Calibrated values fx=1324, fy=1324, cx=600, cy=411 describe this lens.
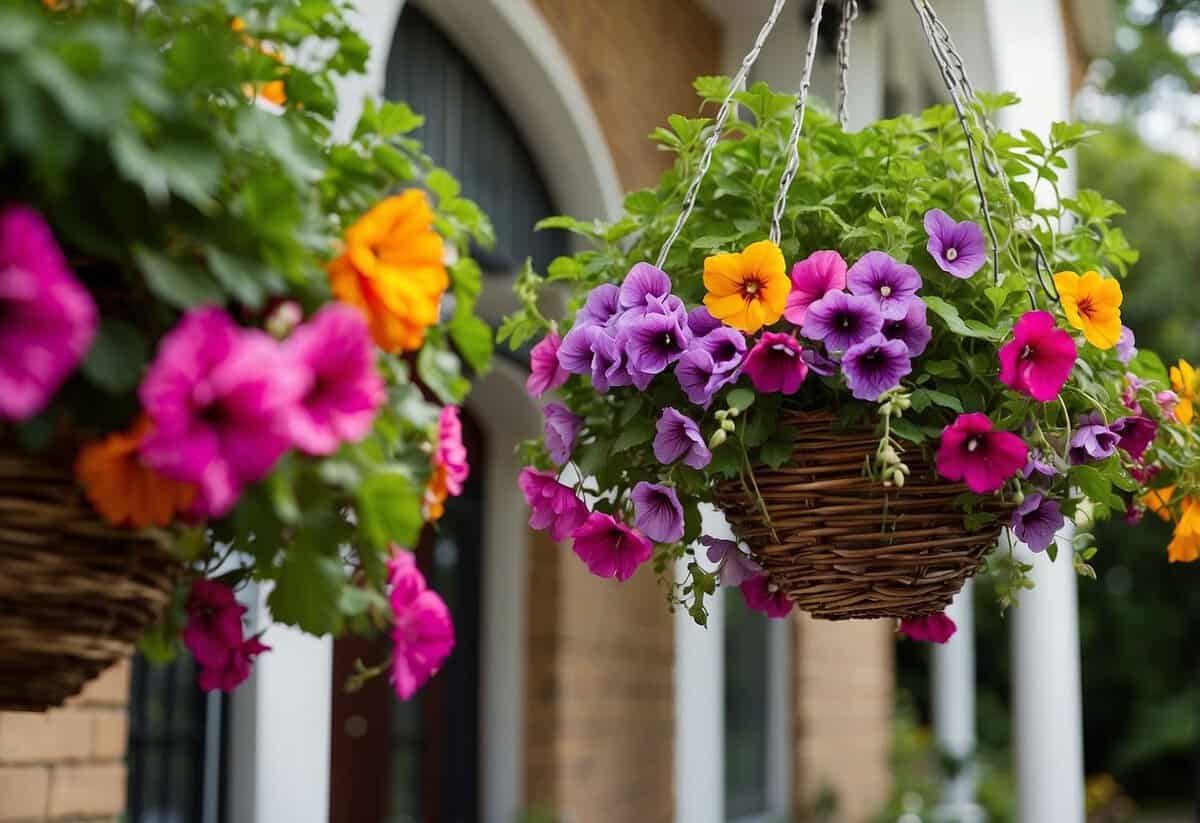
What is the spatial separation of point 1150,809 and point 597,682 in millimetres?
7937

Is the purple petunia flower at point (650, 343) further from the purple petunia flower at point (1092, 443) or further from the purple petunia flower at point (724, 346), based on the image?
the purple petunia flower at point (1092, 443)

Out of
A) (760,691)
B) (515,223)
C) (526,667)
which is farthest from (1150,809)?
(515,223)

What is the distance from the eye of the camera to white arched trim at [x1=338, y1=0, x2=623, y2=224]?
2898 millimetres

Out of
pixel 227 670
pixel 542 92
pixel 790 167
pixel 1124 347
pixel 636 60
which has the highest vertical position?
pixel 636 60

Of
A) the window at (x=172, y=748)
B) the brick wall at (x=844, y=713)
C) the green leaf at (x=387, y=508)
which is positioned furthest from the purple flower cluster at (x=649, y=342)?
the brick wall at (x=844, y=713)

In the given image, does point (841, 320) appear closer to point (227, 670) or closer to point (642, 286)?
point (642, 286)

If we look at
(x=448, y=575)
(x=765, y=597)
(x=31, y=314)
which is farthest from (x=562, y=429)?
(x=448, y=575)

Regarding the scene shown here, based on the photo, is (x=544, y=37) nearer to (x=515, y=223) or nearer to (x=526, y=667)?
(x=515, y=223)

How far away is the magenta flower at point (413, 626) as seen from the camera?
0.94m

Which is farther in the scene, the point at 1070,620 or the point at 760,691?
the point at 760,691

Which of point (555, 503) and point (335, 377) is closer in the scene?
point (335, 377)

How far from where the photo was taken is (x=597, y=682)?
12.0ft

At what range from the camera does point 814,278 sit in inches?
45.9

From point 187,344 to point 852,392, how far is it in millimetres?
658
